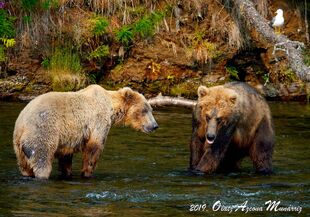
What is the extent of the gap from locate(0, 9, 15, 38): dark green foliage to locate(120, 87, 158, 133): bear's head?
25.5 ft

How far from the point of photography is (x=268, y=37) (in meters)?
16.6

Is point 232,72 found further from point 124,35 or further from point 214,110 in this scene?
point 214,110

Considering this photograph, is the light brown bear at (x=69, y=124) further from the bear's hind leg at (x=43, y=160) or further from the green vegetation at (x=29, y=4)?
the green vegetation at (x=29, y=4)

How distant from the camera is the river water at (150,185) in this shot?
8.77 meters

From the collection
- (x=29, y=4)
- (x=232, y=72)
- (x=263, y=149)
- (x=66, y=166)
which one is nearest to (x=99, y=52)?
(x=29, y=4)

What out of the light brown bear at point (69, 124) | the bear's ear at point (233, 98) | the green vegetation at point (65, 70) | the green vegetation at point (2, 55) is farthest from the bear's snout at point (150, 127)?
the green vegetation at point (2, 55)

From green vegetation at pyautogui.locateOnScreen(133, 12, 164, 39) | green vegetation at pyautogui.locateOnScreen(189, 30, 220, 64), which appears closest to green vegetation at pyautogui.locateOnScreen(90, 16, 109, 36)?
green vegetation at pyautogui.locateOnScreen(133, 12, 164, 39)

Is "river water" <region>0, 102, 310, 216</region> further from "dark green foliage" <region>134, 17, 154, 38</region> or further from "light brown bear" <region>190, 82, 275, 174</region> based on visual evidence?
"dark green foliage" <region>134, 17, 154, 38</region>

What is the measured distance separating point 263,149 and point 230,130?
683mm

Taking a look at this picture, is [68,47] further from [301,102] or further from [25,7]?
[301,102]

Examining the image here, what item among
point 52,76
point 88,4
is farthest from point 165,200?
point 88,4

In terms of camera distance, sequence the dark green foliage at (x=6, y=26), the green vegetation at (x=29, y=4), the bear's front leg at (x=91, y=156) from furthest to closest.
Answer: the green vegetation at (x=29, y=4)
the dark green foliage at (x=6, y=26)
the bear's front leg at (x=91, y=156)

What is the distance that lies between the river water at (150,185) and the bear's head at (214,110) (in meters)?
0.67

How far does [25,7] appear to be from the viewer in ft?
60.2
